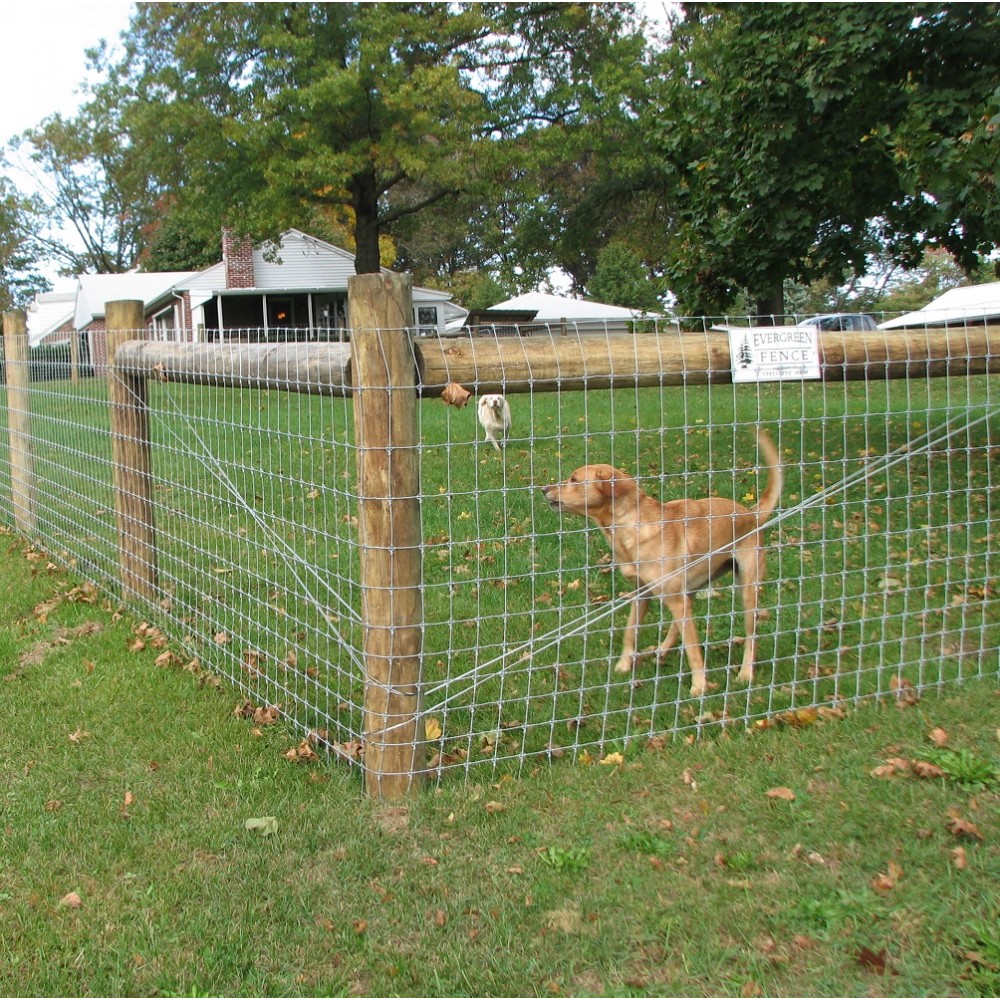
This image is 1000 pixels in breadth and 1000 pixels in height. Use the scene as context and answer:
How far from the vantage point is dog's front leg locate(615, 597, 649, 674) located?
15.7 feet

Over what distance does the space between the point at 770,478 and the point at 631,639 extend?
3.46 ft

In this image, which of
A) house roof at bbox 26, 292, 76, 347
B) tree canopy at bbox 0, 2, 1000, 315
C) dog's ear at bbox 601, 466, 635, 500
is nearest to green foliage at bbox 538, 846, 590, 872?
dog's ear at bbox 601, 466, 635, 500

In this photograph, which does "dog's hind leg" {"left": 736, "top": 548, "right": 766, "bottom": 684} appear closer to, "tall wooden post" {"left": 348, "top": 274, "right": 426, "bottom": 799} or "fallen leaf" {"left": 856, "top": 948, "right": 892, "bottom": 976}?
"tall wooden post" {"left": 348, "top": 274, "right": 426, "bottom": 799}

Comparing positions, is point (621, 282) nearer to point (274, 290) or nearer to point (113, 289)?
point (274, 290)

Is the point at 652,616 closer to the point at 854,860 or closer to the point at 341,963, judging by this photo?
the point at 854,860

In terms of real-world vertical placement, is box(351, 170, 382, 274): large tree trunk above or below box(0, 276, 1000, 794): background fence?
above

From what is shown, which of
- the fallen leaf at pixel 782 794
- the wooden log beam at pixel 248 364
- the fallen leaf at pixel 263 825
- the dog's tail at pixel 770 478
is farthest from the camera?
the dog's tail at pixel 770 478

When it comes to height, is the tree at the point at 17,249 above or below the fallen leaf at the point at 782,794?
above

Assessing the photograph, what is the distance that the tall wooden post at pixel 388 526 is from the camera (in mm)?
3605

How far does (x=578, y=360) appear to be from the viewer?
13.2 ft

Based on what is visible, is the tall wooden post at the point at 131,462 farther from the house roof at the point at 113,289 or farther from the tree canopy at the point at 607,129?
the house roof at the point at 113,289

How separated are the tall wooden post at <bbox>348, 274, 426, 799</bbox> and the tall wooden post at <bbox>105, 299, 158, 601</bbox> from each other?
9.42ft

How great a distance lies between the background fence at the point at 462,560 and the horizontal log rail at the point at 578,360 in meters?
0.01

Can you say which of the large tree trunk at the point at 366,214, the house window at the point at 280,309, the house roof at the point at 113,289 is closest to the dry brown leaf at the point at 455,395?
the large tree trunk at the point at 366,214
